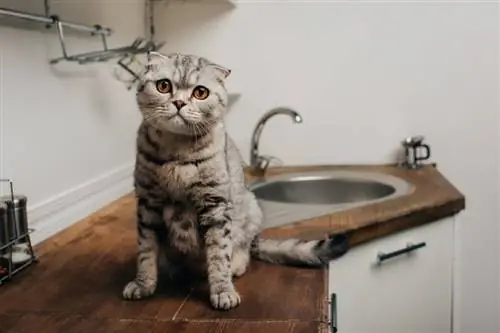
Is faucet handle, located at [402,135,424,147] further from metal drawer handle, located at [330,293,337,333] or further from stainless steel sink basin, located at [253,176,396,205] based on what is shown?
metal drawer handle, located at [330,293,337,333]

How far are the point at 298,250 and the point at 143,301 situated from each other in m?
0.32

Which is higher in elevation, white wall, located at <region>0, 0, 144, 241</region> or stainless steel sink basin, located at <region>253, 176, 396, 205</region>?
white wall, located at <region>0, 0, 144, 241</region>

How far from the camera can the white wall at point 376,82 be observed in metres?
2.08

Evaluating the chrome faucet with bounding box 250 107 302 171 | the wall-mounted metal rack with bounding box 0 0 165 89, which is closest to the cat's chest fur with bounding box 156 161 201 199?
the wall-mounted metal rack with bounding box 0 0 165 89

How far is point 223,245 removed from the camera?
40.0 inches

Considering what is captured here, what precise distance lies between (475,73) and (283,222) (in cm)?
99

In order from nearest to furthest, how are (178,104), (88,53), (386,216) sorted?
1. (178,104)
2. (386,216)
3. (88,53)

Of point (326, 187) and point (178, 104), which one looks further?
point (326, 187)

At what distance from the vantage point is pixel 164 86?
94 cm

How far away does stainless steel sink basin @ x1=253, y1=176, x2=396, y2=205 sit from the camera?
6.60ft

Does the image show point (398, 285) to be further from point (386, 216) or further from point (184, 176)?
point (184, 176)

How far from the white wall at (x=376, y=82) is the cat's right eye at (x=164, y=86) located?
123 cm

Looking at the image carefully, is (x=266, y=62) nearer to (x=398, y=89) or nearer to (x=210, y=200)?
(x=398, y=89)

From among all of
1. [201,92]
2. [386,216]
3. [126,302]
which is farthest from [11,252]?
[386,216]
